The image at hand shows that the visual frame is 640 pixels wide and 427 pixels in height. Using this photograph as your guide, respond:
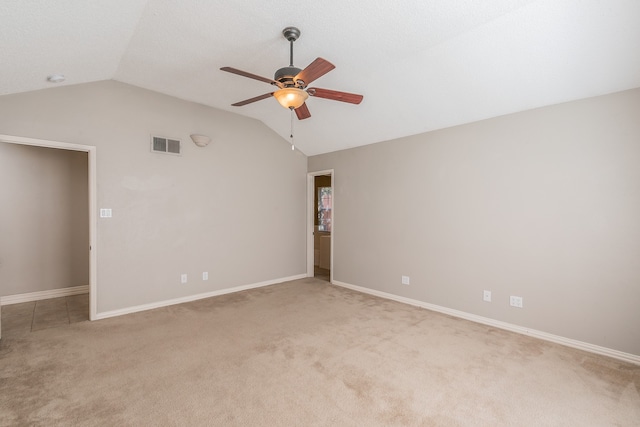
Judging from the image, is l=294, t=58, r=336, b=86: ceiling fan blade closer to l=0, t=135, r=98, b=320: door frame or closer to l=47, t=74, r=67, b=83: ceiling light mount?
l=47, t=74, r=67, b=83: ceiling light mount

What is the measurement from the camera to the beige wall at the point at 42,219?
4.35 metres

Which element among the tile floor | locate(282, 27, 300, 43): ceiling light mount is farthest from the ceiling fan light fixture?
the tile floor

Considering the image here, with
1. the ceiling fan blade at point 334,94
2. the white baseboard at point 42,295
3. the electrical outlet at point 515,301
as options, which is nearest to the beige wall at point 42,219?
the white baseboard at point 42,295

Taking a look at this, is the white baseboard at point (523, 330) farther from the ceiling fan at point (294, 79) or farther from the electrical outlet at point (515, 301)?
the ceiling fan at point (294, 79)

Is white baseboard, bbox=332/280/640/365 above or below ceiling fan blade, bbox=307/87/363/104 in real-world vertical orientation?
below

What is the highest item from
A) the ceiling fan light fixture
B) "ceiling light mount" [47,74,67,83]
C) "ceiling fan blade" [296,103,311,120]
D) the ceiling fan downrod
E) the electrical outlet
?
the ceiling fan downrod

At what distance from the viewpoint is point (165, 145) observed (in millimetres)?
4207

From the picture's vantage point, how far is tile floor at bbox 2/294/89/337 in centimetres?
342

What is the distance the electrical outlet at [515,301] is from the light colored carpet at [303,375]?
13.5 inches

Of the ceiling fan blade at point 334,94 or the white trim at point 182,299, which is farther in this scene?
the white trim at point 182,299

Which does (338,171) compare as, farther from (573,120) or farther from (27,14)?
(27,14)

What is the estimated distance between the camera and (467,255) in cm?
377

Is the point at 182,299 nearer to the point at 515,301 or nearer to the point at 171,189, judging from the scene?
the point at 171,189

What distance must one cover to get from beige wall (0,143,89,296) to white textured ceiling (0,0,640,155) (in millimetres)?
1842
